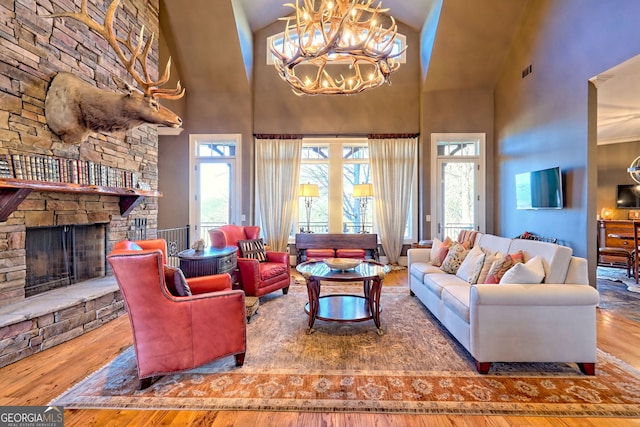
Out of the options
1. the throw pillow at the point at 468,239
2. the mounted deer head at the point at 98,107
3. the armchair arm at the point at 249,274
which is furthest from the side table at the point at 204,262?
the throw pillow at the point at 468,239

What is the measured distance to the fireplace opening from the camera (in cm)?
305

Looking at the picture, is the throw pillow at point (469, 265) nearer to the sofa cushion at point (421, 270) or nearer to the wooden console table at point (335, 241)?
the sofa cushion at point (421, 270)

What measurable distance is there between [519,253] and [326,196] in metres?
4.09

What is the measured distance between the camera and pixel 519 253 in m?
2.77

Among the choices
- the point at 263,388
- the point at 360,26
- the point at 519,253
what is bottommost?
the point at 263,388

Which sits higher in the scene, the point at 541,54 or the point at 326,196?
the point at 541,54

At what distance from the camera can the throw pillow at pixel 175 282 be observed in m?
2.22

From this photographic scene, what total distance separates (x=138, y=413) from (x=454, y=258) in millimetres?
3332

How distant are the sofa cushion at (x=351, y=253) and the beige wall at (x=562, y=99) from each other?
269cm

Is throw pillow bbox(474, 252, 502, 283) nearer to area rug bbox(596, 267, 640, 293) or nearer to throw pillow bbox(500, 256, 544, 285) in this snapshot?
throw pillow bbox(500, 256, 544, 285)

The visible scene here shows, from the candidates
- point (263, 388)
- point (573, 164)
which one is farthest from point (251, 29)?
point (263, 388)

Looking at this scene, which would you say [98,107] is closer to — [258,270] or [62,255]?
[62,255]

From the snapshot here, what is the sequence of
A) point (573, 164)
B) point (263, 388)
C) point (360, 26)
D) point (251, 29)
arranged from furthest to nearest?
1. point (251, 29)
2. point (573, 164)
3. point (360, 26)
4. point (263, 388)

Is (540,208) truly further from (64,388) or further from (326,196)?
(64,388)
